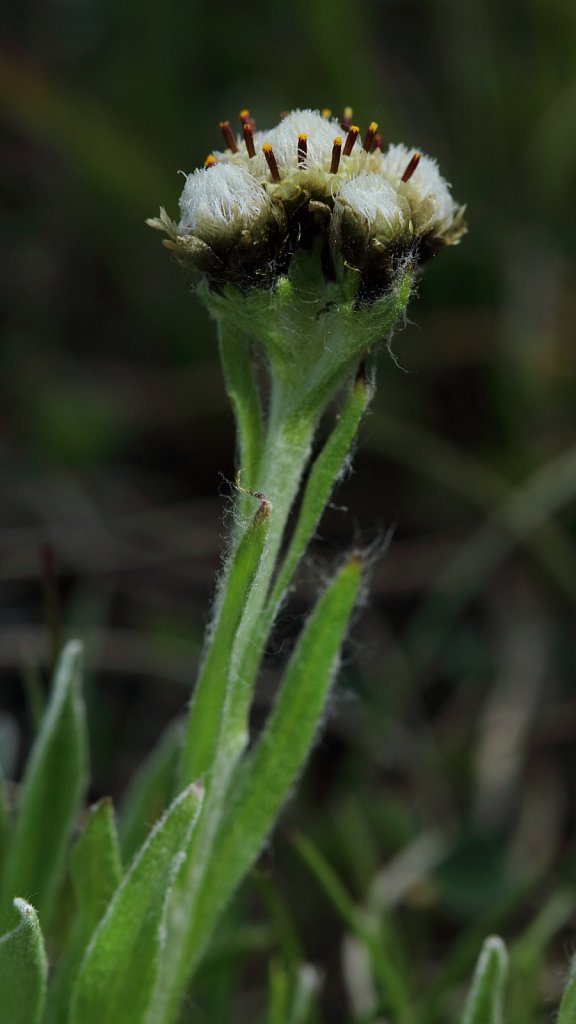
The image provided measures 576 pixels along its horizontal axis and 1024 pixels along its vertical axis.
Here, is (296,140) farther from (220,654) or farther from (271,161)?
(220,654)

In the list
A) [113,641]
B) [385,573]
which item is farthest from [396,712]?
[113,641]

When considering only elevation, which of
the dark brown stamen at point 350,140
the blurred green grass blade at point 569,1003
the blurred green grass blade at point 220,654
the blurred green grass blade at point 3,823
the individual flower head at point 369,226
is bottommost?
the blurred green grass blade at point 569,1003

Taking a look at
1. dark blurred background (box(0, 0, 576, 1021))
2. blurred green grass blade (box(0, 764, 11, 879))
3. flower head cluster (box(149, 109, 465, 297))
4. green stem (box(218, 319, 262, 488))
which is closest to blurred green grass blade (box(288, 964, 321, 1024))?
blurred green grass blade (box(0, 764, 11, 879))

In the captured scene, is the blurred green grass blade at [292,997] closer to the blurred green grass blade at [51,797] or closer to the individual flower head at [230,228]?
the blurred green grass blade at [51,797]

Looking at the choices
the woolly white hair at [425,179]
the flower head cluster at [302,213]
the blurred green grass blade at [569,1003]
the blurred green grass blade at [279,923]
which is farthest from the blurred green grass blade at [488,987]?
the woolly white hair at [425,179]

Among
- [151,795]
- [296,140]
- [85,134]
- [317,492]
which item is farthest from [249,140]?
[85,134]

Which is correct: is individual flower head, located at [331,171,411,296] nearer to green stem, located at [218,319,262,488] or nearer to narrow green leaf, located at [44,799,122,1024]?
green stem, located at [218,319,262,488]
